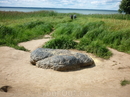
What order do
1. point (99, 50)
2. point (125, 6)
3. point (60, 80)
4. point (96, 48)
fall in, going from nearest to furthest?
point (60, 80)
point (99, 50)
point (96, 48)
point (125, 6)

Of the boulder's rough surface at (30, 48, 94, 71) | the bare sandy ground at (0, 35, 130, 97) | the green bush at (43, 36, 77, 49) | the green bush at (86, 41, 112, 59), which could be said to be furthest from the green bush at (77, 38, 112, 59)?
the boulder's rough surface at (30, 48, 94, 71)

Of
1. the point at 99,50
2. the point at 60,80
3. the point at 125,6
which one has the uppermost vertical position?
the point at 125,6

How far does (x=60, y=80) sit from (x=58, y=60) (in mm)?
984

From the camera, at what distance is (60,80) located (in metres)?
4.27

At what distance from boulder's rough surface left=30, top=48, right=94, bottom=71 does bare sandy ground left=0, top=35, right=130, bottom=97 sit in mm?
257

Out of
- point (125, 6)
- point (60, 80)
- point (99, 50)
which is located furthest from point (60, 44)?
point (125, 6)

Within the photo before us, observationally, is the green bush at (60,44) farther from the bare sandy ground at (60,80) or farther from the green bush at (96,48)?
the bare sandy ground at (60,80)

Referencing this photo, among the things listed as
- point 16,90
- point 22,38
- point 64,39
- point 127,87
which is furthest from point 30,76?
point 22,38

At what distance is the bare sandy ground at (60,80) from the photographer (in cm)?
344

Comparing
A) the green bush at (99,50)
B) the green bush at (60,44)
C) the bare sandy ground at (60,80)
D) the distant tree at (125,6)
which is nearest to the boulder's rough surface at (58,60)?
the bare sandy ground at (60,80)

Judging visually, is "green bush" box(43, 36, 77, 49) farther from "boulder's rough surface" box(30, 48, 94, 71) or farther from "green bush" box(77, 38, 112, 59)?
"boulder's rough surface" box(30, 48, 94, 71)

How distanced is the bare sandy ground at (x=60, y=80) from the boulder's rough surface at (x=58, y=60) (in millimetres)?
257

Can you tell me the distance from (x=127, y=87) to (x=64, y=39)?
5.19m

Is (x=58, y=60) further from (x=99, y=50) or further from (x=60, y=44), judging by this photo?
(x=60, y=44)
